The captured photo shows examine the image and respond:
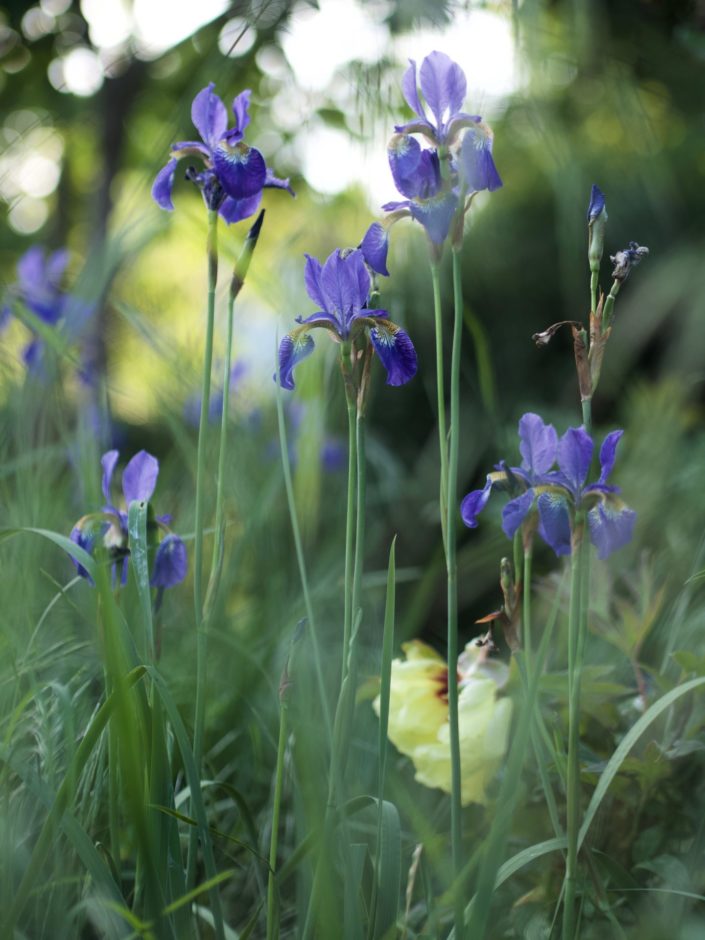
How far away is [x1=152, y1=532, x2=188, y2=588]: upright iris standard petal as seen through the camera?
0.90 meters

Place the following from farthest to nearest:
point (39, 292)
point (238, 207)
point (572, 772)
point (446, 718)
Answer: point (39, 292)
point (446, 718)
point (238, 207)
point (572, 772)

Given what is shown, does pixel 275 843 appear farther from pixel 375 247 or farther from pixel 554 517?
pixel 375 247

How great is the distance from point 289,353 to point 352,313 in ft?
0.25

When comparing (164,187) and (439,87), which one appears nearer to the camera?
(439,87)

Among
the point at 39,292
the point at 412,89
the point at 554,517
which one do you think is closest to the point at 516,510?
the point at 554,517

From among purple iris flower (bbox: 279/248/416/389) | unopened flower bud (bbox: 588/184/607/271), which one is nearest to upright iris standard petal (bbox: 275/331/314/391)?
purple iris flower (bbox: 279/248/416/389)

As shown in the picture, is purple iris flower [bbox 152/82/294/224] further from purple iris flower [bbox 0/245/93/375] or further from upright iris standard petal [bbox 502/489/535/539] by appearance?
purple iris flower [bbox 0/245/93/375]

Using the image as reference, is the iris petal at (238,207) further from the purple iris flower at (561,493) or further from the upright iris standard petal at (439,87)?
the purple iris flower at (561,493)

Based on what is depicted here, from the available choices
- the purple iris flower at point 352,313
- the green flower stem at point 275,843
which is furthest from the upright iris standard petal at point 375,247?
the green flower stem at point 275,843

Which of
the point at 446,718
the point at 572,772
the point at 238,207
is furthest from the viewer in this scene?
the point at 446,718

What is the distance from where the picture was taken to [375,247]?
776 mm

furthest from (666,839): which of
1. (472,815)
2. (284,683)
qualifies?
(284,683)

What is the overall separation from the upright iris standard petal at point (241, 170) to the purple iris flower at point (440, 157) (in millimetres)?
131

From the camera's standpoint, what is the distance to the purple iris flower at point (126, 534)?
903 millimetres
